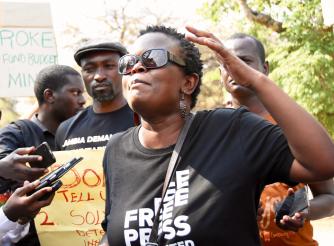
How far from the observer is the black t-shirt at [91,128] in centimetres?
361

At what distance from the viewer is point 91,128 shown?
3.67 metres

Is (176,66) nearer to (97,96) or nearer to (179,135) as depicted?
(179,135)

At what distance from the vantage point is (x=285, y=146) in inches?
85.5

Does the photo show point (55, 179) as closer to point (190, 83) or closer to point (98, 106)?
point (190, 83)

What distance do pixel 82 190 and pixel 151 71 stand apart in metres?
1.24

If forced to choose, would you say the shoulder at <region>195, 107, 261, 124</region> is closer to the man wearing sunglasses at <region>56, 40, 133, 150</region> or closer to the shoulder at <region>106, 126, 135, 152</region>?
the shoulder at <region>106, 126, 135, 152</region>

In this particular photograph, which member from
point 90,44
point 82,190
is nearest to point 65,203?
point 82,190

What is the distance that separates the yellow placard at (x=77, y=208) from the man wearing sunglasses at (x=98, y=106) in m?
0.20

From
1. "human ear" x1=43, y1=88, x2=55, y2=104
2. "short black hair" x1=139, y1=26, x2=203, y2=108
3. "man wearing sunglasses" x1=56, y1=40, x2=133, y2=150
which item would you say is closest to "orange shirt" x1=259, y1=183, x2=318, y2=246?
"short black hair" x1=139, y1=26, x2=203, y2=108

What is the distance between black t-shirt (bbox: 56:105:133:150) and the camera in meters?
3.61

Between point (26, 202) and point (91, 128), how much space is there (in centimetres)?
103

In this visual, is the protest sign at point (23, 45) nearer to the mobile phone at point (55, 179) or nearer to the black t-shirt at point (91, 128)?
the black t-shirt at point (91, 128)

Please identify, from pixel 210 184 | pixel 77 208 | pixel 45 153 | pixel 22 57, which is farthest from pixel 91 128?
pixel 22 57

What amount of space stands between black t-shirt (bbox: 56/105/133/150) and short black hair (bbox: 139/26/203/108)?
110 centimetres
